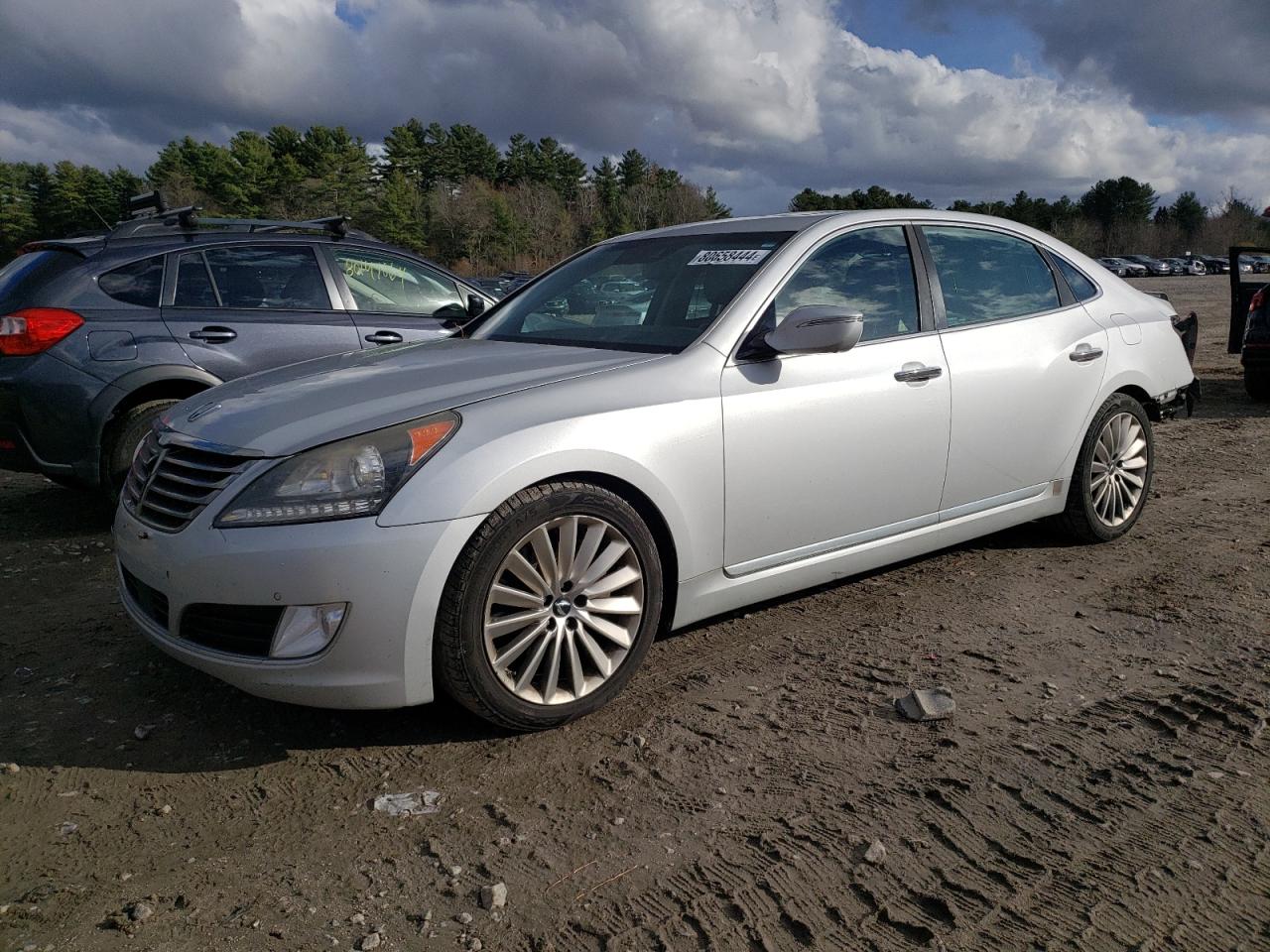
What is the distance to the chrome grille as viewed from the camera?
2.88 m

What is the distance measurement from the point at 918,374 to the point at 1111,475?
1645 mm

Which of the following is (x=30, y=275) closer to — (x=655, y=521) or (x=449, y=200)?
(x=655, y=521)

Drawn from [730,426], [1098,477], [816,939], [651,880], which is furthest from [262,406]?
[1098,477]

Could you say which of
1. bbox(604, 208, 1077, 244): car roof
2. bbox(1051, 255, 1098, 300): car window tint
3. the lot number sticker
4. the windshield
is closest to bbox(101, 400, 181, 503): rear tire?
the windshield

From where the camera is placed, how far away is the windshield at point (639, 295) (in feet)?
12.0

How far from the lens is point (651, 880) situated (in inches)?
90.7

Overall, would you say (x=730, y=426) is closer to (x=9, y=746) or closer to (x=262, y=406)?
(x=262, y=406)

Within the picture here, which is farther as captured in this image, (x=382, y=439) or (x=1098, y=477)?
(x=1098, y=477)

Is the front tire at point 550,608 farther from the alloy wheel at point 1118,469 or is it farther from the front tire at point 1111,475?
the alloy wheel at point 1118,469

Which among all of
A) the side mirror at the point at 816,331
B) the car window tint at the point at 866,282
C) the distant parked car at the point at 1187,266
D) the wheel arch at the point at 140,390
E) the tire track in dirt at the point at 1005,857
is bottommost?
the tire track in dirt at the point at 1005,857

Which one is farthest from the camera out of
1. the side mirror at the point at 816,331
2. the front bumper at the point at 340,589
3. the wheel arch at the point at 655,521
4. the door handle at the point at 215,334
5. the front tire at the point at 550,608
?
the door handle at the point at 215,334

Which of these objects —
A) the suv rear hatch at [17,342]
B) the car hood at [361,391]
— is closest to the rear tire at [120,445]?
the suv rear hatch at [17,342]

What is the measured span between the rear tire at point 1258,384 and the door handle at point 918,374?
734 cm

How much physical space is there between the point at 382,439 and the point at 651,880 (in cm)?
141
